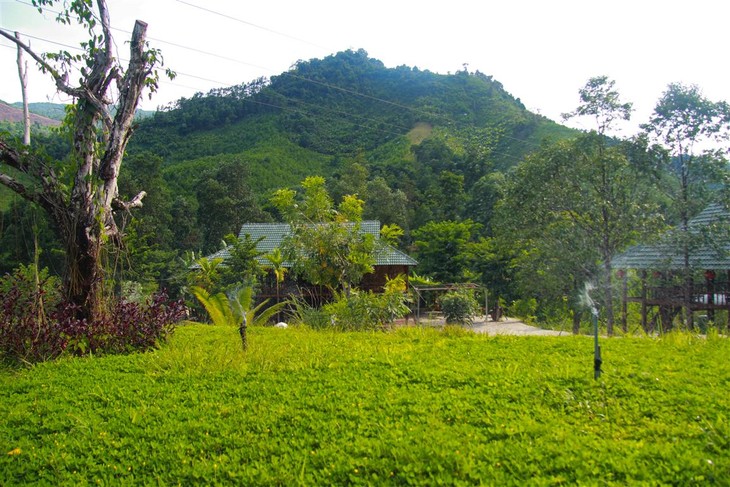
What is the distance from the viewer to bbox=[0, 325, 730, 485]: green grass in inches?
109

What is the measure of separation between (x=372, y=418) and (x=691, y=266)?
1367cm

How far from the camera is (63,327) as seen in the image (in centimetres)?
593

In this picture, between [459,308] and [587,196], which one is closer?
[587,196]

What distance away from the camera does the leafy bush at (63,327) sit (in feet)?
18.7

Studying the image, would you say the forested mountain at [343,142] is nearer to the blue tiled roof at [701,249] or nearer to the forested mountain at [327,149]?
the forested mountain at [327,149]

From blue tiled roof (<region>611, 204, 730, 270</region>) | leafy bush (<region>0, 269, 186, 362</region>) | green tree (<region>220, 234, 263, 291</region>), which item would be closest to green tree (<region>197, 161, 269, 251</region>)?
green tree (<region>220, 234, 263, 291</region>)

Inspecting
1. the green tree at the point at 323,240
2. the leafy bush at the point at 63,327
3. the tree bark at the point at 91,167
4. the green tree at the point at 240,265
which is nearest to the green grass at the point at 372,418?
the leafy bush at the point at 63,327

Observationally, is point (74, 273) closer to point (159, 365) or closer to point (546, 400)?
point (159, 365)

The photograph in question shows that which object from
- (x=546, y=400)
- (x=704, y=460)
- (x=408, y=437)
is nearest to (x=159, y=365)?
(x=408, y=437)

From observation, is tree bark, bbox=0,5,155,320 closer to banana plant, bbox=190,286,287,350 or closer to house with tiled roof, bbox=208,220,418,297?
banana plant, bbox=190,286,287,350

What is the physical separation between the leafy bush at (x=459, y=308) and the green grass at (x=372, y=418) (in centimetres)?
1168

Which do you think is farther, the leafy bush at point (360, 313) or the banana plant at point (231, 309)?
the banana plant at point (231, 309)

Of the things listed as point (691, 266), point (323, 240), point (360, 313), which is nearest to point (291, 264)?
point (323, 240)

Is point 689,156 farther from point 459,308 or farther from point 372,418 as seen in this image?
point 372,418
